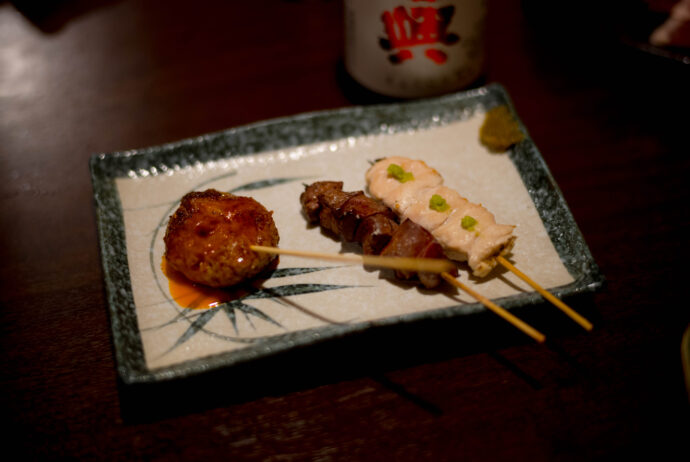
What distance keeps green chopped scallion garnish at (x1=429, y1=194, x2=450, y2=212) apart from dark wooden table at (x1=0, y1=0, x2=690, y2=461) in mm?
649

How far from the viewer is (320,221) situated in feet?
→ 10.9

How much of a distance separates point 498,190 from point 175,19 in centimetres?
347

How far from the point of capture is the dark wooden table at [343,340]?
103 inches

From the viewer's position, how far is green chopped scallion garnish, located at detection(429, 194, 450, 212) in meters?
3.07

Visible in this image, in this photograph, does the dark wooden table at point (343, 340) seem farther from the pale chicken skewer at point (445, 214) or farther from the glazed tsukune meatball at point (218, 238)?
the glazed tsukune meatball at point (218, 238)

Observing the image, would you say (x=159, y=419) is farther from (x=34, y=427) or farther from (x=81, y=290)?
(x=81, y=290)

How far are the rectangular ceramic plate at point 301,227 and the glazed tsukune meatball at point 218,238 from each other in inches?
6.0

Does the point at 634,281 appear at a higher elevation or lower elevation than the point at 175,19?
lower

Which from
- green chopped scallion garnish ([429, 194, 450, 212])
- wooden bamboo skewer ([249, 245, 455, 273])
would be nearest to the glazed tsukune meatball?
wooden bamboo skewer ([249, 245, 455, 273])

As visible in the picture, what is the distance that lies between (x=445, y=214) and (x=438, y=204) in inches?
2.7

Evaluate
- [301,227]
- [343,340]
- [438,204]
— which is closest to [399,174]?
[438,204]

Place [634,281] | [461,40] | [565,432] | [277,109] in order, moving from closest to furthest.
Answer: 1. [565,432]
2. [634,281]
3. [461,40]
4. [277,109]

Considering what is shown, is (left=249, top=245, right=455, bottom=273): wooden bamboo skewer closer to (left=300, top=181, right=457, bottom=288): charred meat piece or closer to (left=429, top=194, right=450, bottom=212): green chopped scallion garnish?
(left=300, top=181, right=457, bottom=288): charred meat piece

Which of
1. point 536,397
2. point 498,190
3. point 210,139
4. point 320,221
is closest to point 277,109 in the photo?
point 210,139
